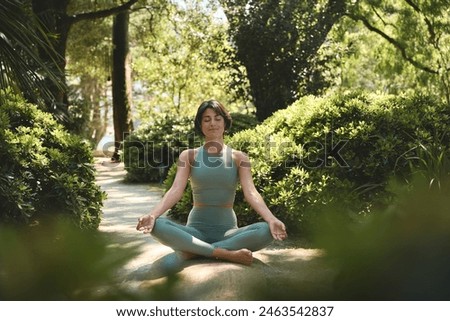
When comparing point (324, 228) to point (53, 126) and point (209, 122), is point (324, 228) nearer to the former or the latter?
point (209, 122)

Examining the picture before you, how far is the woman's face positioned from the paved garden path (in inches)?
32.5

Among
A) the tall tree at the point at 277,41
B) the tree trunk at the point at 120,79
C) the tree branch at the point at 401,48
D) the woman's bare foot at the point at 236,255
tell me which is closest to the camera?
the woman's bare foot at the point at 236,255

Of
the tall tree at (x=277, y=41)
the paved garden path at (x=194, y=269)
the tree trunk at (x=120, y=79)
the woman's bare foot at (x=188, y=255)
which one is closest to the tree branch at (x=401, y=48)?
the tall tree at (x=277, y=41)

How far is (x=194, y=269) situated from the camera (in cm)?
239

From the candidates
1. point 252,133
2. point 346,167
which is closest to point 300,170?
point 346,167

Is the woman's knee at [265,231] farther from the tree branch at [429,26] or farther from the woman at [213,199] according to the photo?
the tree branch at [429,26]

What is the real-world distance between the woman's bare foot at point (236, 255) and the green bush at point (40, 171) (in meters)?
1.65

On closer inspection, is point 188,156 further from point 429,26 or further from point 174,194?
point 429,26

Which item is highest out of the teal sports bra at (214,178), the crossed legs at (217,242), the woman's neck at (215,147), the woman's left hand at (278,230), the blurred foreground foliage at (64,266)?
the blurred foreground foliage at (64,266)

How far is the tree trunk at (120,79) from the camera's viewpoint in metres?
16.3

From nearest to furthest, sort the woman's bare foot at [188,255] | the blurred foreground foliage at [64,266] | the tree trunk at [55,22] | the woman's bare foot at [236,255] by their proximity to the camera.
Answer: the blurred foreground foliage at [64,266]
the woman's bare foot at [236,255]
the woman's bare foot at [188,255]
the tree trunk at [55,22]

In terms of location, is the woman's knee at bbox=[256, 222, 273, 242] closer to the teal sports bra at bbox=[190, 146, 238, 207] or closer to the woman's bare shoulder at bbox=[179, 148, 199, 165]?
the teal sports bra at bbox=[190, 146, 238, 207]

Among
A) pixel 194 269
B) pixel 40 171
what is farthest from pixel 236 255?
pixel 40 171

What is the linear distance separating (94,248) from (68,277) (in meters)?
0.05
